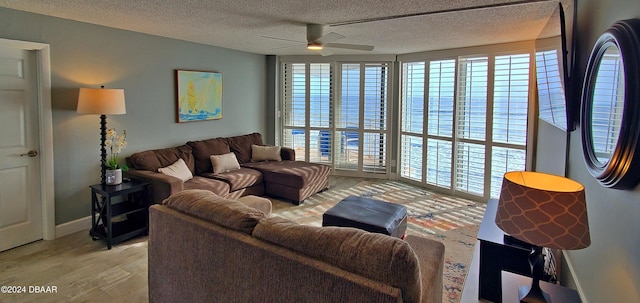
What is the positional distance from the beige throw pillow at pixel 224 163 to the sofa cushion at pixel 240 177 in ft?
0.27

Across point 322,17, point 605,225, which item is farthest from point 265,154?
point 605,225

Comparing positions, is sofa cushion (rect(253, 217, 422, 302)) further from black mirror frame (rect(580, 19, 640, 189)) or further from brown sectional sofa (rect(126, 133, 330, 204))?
brown sectional sofa (rect(126, 133, 330, 204))

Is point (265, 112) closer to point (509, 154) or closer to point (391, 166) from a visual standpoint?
point (391, 166)

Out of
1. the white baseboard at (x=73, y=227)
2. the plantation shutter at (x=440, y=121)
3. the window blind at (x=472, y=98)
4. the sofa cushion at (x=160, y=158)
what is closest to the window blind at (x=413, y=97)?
the plantation shutter at (x=440, y=121)

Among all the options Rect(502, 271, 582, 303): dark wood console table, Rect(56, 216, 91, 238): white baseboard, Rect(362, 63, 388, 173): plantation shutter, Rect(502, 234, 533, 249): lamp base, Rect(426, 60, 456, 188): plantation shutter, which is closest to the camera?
Rect(502, 271, 582, 303): dark wood console table

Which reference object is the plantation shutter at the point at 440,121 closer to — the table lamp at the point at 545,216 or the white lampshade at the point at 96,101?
the table lamp at the point at 545,216

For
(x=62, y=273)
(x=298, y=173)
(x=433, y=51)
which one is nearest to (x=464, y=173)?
(x=433, y=51)

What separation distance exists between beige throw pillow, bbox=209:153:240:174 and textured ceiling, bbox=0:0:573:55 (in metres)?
1.58

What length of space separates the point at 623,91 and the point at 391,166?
200 inches

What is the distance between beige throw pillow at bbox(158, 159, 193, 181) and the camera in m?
4.16

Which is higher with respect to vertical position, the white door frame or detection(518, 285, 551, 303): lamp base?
the white door frame

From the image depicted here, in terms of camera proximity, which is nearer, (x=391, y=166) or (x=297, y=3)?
(x=297, y=3)

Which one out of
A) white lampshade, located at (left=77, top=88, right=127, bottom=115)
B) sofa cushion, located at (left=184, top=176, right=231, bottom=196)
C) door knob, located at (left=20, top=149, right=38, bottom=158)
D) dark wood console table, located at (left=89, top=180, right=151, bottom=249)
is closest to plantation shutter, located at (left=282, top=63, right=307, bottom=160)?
sofa cushion, located at (left=184, top=176, right=231, bottom=196)

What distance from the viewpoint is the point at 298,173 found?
4906 mm
